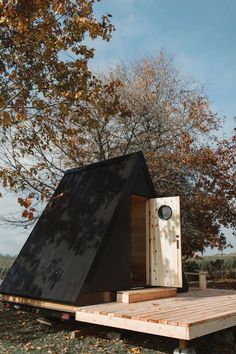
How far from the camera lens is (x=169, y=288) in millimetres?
7836

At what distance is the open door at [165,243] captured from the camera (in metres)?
7.86

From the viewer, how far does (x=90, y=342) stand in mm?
6281

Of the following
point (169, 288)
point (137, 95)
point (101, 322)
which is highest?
point (137, 95)

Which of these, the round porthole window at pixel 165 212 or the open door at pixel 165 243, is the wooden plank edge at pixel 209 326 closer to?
the open door at pixel 165 243

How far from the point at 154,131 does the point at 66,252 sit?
8013 millimetres

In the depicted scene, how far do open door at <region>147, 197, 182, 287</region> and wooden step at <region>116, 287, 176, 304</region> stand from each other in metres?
0.21

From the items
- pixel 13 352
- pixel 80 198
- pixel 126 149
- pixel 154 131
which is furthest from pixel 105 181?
pixel 154 131

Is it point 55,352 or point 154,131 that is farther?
point 154,131

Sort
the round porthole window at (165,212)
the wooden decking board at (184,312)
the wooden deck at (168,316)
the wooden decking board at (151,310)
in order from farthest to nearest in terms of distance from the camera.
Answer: the round porthole window at (165,212), the wooden decking board at (151,310), the wooden decking board at (184,312), the wooden deck at (168,316)

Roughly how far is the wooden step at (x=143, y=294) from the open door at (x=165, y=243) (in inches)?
8.2

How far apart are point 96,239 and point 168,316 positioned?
219cm

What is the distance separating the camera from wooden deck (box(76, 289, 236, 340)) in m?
4.88

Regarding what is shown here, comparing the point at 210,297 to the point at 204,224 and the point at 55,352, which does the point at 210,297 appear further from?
the point at 204,224

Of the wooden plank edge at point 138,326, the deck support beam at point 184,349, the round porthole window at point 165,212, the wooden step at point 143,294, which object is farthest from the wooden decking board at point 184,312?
the round porthole window at point 165,212
